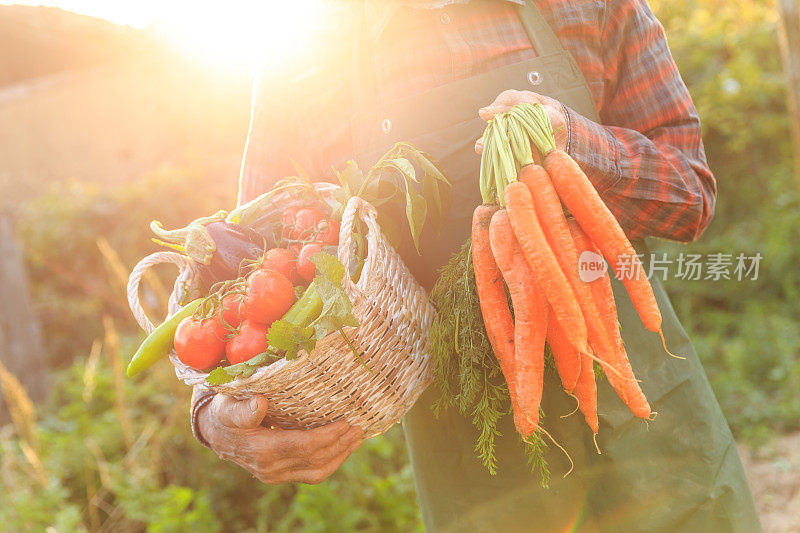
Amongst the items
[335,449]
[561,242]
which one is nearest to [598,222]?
[561,242]

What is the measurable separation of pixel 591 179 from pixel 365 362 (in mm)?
564

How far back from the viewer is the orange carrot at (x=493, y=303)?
1108 millimetres

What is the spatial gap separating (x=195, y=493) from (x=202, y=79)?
604 cm

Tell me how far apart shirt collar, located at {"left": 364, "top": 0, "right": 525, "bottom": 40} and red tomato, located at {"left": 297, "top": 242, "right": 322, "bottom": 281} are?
1.60 feet

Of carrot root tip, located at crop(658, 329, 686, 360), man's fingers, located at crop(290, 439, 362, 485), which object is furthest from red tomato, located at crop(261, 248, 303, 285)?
carrot root tip, located at crop(658, 329, 686, 360)

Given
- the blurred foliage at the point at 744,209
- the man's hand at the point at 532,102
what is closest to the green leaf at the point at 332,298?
the man's hand at the point at 532,102

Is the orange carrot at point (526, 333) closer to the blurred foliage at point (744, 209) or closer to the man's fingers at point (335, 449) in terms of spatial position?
the man's fingers at point (335, 449)

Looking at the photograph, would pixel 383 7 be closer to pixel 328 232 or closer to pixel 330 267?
pixel 328 232

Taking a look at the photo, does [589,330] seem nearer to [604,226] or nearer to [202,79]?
[604,226]

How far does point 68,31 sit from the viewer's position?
284 inches

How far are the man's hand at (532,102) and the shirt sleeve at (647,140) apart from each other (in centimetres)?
10

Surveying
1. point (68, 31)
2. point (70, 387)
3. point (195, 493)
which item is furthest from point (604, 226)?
point (68, 31)

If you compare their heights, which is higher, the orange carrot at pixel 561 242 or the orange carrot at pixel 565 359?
the orange carrot at pixel 561 242

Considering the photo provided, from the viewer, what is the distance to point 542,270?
1.12 m
